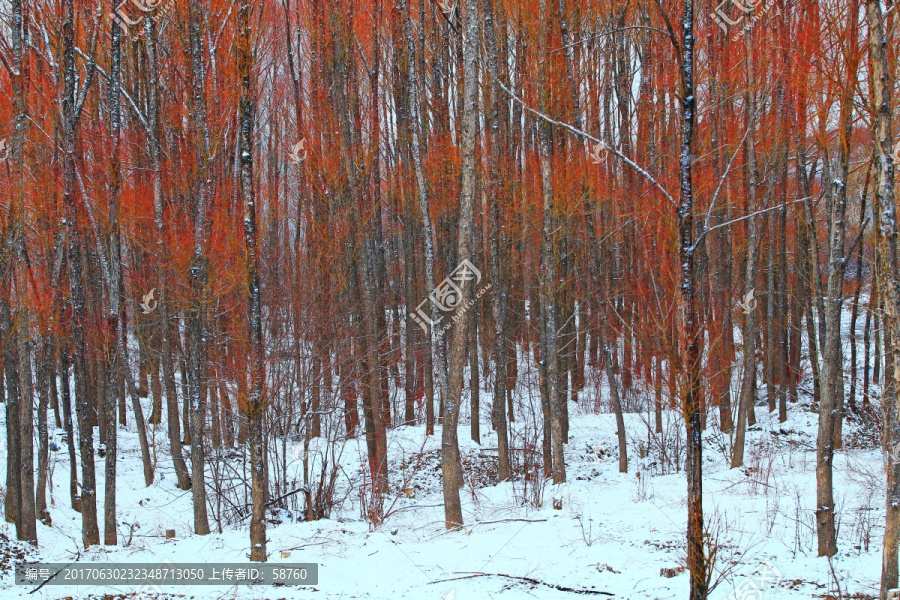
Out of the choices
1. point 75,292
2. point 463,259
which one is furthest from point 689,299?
point 75,292

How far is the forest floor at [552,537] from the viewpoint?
219 inches

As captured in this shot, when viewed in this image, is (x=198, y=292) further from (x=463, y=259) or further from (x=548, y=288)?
(x=548, y=288)

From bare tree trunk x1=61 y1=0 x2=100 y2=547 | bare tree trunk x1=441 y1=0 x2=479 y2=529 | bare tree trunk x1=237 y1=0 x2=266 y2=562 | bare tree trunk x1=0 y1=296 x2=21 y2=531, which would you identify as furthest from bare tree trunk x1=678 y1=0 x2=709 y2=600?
bare tree trunk x1=0 y1=296 x2=21 y2=531

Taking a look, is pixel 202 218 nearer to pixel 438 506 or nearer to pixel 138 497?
pixel 438 506

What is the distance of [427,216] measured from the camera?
11.7 m

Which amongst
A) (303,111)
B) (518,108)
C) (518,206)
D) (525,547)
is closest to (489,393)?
(518,206)

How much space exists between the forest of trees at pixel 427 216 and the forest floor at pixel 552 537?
0.55 meters

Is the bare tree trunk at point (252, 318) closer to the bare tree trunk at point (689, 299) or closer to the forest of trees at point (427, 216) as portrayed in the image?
the forest of trees at point (427, 216)

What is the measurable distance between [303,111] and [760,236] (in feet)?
45.9

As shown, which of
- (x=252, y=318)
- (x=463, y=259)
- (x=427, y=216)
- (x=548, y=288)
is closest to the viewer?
(x=252, y=318)

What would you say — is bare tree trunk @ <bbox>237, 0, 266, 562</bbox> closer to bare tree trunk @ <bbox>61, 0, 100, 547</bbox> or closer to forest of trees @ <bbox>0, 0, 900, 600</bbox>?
forest of trees @ <bbox>0, 0, 900, 600</bbox>

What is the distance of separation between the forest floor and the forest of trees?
55 cm

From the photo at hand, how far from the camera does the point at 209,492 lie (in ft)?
37.3

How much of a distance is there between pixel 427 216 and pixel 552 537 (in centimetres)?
684
